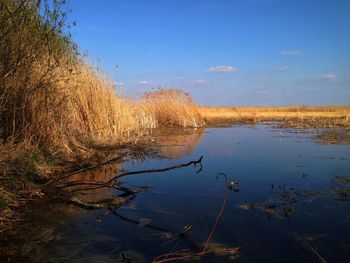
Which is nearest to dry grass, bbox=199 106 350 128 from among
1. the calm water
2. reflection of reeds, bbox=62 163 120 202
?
the calm water

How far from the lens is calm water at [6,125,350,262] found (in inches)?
127

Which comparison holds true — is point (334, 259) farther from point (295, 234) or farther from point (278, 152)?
point (278, 152)

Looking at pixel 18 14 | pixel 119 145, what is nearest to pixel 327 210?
pixel 18 14

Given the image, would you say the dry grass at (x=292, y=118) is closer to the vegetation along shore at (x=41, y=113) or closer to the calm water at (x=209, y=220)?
the vegetation along shore at (x=41, y=113)

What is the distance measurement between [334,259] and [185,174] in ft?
12.9

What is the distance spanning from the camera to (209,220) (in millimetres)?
4113

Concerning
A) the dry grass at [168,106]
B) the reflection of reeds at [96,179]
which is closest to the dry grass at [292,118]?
the dry grass at [168,106]

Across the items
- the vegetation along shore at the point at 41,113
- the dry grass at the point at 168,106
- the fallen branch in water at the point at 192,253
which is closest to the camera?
the fallen branch in water at the point at 192,253

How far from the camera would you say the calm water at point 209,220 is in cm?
324

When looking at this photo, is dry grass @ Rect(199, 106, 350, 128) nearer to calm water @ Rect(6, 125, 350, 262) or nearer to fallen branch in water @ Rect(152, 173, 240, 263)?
calm water @ Rect(6, 125, 350, 262)

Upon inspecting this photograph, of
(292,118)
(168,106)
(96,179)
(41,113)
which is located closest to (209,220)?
(96,179)

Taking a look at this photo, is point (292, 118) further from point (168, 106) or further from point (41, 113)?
point (41, 113)

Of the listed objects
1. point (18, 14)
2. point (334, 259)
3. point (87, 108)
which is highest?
point (18, 14)

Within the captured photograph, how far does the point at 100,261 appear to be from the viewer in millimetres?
3027
